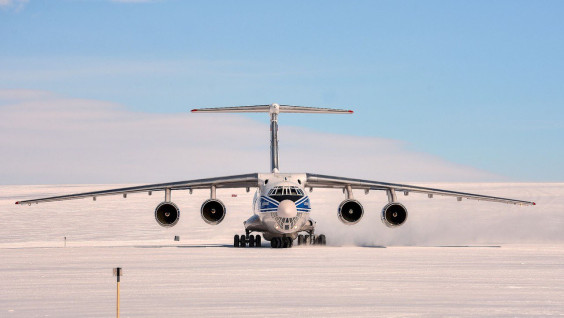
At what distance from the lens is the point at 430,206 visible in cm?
6309

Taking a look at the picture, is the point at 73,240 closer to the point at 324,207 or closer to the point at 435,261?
the point at 435,261

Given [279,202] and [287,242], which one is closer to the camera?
[279,202]

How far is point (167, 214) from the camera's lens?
29359 mm

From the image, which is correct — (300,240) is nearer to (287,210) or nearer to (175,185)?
(287,210)

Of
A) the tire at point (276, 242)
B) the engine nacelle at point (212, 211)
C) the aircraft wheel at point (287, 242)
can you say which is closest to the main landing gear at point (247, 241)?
the tire at point (276, 242)

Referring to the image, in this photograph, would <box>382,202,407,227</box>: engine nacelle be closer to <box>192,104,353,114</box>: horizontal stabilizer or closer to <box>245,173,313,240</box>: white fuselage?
<box>245,173,313,240</box>: white fuselage

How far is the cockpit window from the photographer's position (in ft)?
93.2

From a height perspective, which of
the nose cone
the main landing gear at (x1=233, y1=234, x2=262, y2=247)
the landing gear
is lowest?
the landing gear

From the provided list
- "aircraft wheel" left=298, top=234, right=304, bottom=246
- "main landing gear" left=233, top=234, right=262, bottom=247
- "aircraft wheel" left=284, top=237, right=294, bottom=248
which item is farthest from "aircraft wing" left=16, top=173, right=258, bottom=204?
"aircraft wheel" left=298, top=234, right=304, bottom=246

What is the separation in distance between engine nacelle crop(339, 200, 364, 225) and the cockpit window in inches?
72.4

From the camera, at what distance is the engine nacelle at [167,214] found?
29.3 m

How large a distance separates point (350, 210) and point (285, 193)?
8.89 ft

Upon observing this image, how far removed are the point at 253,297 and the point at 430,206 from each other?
50181 mm

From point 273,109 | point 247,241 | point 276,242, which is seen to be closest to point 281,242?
point 276,242
